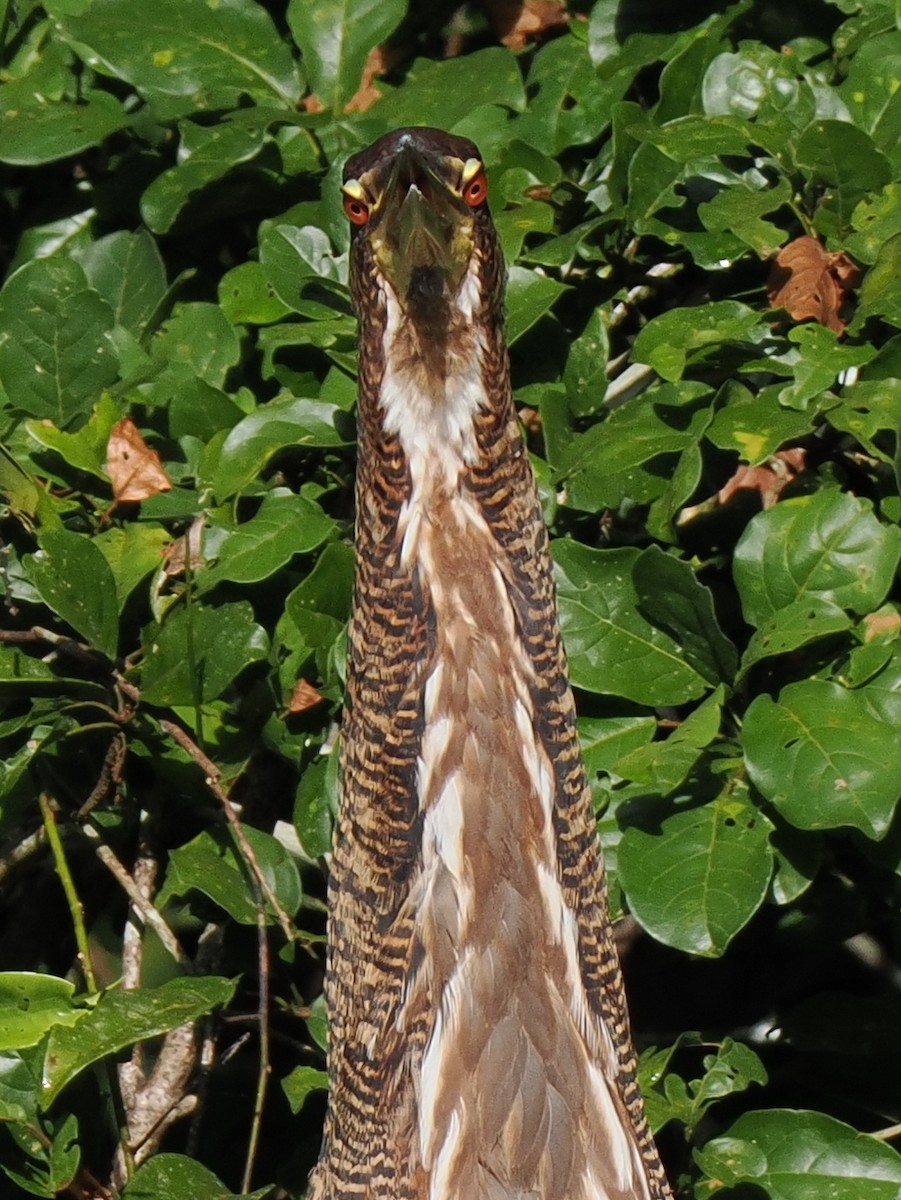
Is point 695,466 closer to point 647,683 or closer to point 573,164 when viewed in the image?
point 647,683

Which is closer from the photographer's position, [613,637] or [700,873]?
[700,873]

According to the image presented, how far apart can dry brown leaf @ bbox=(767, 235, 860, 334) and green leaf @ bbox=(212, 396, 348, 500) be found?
693 mm

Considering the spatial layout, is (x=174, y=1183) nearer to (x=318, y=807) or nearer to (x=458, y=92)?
(x=318, y=807)

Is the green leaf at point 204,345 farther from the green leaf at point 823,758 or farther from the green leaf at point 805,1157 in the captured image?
the green leaf at point 805,1157

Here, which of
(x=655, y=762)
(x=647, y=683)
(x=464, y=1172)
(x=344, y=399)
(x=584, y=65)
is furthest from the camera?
(x=584, y=65)

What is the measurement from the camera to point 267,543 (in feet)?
8.04

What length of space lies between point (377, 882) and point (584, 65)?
146 centimetres

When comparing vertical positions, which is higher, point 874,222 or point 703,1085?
point 874,222

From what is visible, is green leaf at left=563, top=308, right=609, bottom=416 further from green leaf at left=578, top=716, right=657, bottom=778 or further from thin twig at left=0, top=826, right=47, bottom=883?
thin twig at left=0, top=826, right=47, bottom=883

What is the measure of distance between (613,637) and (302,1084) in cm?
80

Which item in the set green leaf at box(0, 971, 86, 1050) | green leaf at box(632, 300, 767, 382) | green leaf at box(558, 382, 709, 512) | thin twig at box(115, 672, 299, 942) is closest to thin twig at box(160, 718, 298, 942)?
thin twig at box(115, 672, 299, 942)

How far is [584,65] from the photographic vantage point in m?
2.81

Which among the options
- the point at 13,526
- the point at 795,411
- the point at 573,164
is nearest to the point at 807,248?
the point at 795,411

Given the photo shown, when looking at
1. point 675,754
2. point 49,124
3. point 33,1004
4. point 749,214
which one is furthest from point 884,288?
point 33,1004
